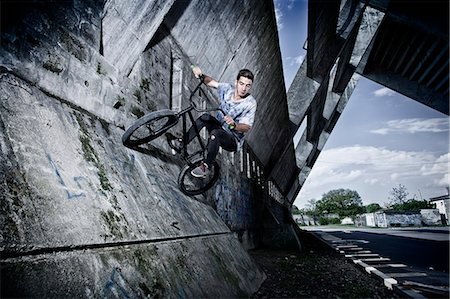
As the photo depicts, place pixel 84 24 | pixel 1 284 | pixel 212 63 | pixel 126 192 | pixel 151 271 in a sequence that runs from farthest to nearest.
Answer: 1. pixel 212 63
2. pixel 84 24
3. pixel 126 192
4. pixel 151 271
5. pixel 1 284

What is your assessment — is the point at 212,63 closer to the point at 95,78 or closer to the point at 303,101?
the point at 95,78

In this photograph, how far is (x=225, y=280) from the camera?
3305 millimetres

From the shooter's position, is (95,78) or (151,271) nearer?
(151,271)

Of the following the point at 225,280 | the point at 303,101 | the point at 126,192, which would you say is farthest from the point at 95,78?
the point at 303,101

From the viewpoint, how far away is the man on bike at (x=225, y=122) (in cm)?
413

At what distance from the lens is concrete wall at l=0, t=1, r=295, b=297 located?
175 centimetres

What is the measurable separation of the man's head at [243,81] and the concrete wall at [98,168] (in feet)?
5.10

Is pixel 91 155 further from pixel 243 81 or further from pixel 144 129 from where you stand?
pixel 243 81

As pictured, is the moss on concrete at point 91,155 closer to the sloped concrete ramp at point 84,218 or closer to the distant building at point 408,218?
the sloped concrete ramp at point 84,218

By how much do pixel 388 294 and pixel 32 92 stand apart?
5.96 meters

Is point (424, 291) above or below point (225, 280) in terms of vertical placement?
above

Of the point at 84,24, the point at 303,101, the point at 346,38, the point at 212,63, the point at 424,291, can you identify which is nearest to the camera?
the point at 84,24

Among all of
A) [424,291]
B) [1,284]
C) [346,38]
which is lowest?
[1,284]

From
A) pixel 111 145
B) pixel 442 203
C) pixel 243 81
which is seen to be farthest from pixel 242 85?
pixel 442 203
